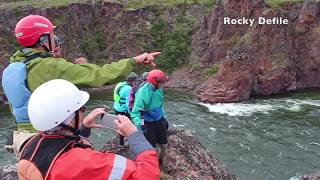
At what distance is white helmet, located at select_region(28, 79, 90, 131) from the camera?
4.05m

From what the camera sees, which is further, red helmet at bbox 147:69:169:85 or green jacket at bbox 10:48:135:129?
red helmet at bbox 147:69:169:85

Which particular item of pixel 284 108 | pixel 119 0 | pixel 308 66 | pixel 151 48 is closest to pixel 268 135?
pixel 284 108

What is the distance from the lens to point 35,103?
161 inches

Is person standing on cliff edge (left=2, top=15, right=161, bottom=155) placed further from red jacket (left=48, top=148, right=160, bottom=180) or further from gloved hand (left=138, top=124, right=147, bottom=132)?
gloved hand (left=138, top=124, right=147, bottom=132)

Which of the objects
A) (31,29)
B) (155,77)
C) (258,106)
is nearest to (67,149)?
(31,29)

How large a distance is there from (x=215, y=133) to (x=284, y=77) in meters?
17.0

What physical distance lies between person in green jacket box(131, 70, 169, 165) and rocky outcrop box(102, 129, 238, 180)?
→ 0.68 metres

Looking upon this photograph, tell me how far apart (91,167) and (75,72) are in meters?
1.49

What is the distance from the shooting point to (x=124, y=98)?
452 inches

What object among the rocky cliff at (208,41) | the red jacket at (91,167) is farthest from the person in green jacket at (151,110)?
the rocky cliff at (208,41)

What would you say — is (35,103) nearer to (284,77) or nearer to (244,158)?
(244,158)

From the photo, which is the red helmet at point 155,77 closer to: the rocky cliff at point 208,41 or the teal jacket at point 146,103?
the teal jacket at point 146,103

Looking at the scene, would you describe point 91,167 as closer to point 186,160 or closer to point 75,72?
point 75,72

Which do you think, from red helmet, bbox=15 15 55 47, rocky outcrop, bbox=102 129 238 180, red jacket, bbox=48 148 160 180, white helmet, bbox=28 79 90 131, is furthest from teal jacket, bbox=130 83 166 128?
red jacket, bbox=48 148 160 180
